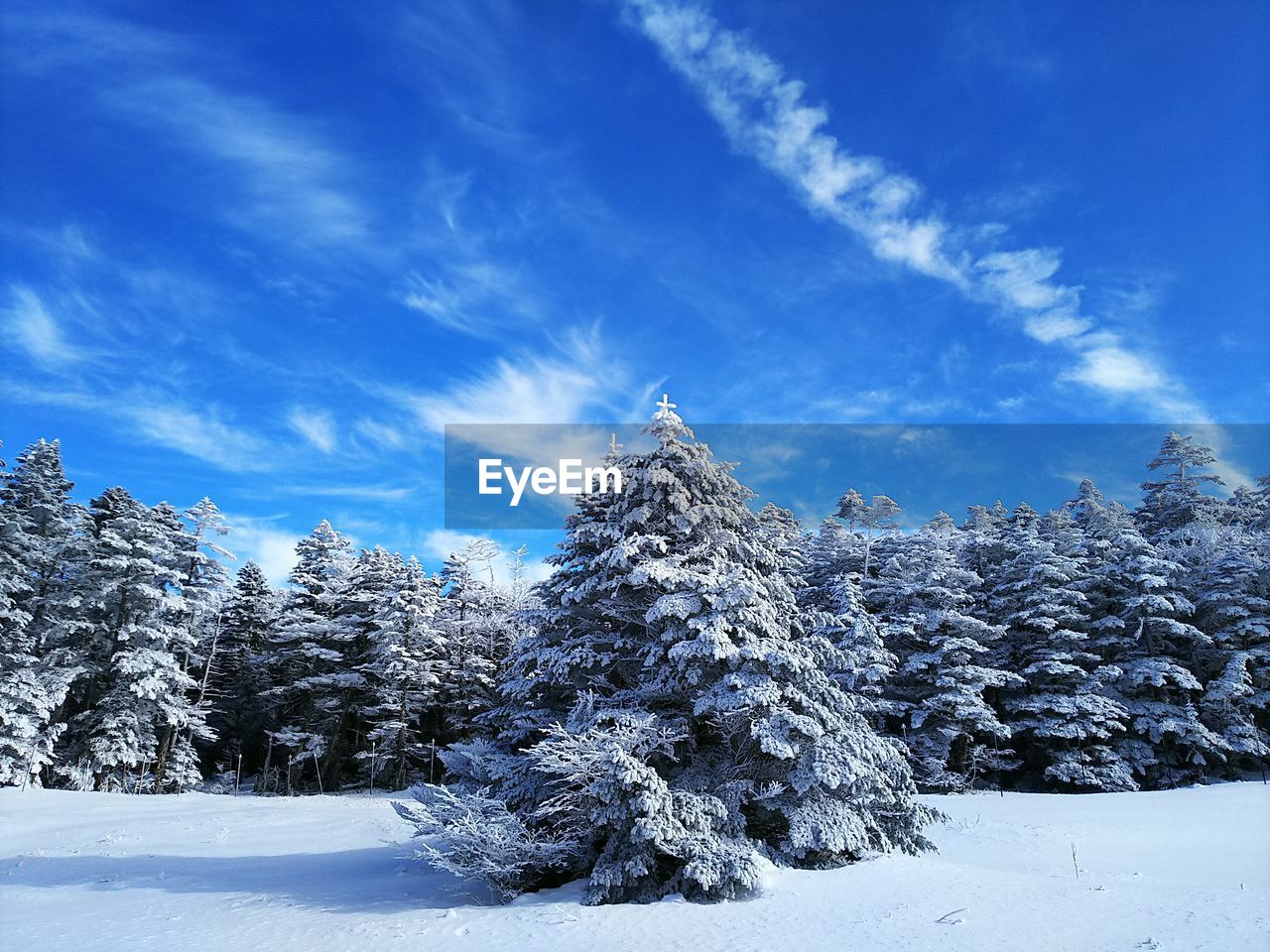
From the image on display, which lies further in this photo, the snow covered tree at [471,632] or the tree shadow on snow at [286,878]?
the snow covered tree at [471,632]

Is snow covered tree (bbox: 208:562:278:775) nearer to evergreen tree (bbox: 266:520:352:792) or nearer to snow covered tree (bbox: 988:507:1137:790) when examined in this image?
evergreen tree (bbox: 266:520:352:792)

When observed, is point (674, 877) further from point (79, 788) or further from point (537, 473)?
point (79, 788)

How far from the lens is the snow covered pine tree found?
35.7 ft

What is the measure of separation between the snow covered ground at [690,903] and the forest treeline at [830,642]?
19.2 feet

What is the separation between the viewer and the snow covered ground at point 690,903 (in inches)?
366

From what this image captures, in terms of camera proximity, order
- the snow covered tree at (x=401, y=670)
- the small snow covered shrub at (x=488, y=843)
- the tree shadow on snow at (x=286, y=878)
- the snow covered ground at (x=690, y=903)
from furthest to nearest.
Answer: the snow covered tree at (x=401, y=670)
the tree shadow on snow at (x=286, y=878)
the small snow covered shrub at (x=488, y=843)
the snow covered ground at (x=690, y=903)

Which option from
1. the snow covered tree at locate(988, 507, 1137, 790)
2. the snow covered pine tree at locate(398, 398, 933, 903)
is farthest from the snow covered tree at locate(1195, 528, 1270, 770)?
the snow covered pine tree at locate(398, 398, 933, 903)

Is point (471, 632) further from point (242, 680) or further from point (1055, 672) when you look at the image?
point (1055, 672)

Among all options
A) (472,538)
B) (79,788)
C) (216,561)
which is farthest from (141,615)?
(472,538)

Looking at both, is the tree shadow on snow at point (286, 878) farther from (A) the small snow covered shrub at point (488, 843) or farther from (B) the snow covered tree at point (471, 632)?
(B) the snow covered tree at point (471, 632)

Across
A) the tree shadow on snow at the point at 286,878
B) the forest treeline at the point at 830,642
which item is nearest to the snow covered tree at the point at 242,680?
the forest treeline at the point at 830,642

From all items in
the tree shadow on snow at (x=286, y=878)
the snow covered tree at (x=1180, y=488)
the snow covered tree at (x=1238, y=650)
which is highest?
the snow covered tree at (x=1180, y=488)

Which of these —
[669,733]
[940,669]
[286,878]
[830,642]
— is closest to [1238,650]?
[940,669]

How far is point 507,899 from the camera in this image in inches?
449
